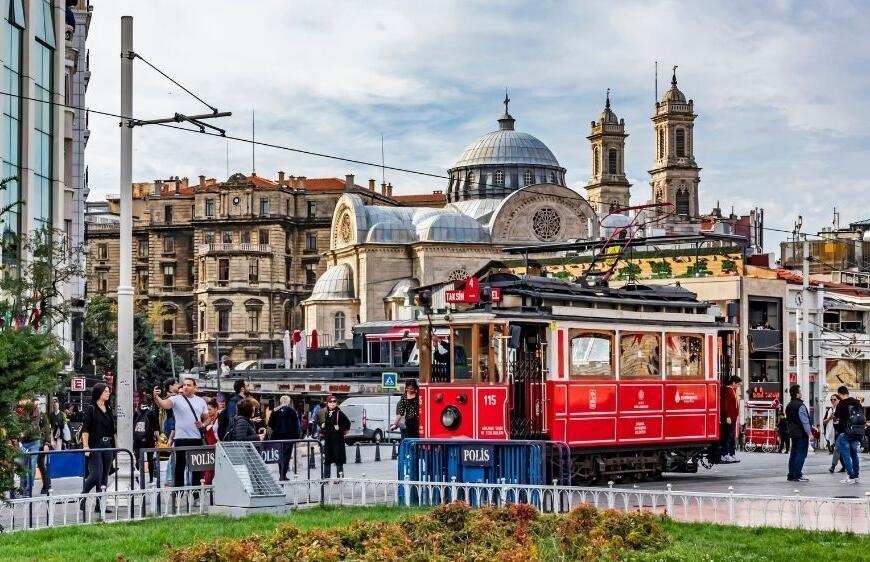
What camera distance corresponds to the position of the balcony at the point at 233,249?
123 metres

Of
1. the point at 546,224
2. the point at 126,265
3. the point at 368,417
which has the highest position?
the point at 546,224

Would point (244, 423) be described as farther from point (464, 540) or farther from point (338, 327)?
point (338, 327)

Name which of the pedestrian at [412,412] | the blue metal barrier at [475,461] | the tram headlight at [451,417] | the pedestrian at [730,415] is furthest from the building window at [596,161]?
the blue metal barrier at [475,461]

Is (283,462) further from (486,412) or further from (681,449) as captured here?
(681,449)

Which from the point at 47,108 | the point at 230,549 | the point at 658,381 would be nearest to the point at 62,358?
the point at 230,549

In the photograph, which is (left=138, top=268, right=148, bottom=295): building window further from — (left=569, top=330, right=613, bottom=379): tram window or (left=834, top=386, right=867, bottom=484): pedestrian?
(left=569, top=330, right=613, bottom=379): tram window

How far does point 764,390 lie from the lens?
181 ft

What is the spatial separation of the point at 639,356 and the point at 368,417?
33699 mm

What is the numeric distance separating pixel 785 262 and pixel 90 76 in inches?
1748

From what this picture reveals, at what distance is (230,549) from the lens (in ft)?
37.4

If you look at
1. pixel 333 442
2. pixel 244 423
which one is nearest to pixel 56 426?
pixel 333 442

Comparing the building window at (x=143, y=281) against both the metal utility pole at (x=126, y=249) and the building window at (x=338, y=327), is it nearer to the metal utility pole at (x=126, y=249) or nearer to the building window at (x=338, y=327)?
the building window at (x=338, y=327)

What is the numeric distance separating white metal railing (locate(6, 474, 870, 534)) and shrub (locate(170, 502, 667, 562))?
1657mm

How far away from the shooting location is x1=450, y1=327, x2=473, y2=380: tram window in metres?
22.2
